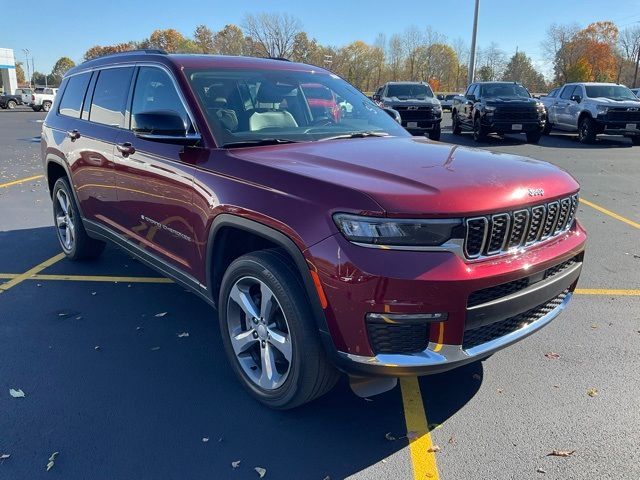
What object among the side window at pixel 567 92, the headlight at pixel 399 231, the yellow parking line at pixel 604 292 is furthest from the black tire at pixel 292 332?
the side window at pixel 567 92

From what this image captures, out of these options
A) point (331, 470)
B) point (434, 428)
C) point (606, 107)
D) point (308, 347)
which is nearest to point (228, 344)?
point (308, 347)

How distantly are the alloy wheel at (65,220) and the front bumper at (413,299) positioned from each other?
3870 millimetres

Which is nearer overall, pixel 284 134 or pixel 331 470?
pixel 331 470

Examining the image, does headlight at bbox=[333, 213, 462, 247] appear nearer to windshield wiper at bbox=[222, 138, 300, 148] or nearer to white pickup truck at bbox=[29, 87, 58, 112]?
windshield wiper at bbox=[222, 138, 300, 148]

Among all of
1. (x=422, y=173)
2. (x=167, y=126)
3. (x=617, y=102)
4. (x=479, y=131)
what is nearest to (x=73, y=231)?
(x=167, y=126)

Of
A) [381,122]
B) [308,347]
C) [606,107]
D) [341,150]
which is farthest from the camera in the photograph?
[606,107]

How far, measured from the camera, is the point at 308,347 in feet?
8.65

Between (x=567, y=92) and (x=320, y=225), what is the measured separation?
19.0m

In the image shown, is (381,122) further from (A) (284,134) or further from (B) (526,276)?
(B) (526,276)

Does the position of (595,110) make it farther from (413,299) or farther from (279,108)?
(413,299)

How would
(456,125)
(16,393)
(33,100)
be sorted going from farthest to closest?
(33,100), (456,125), (16,393)

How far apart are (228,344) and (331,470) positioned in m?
1.03

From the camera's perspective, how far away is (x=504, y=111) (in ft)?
54.0

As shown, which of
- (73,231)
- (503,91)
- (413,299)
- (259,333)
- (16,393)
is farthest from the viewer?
(503,91)
